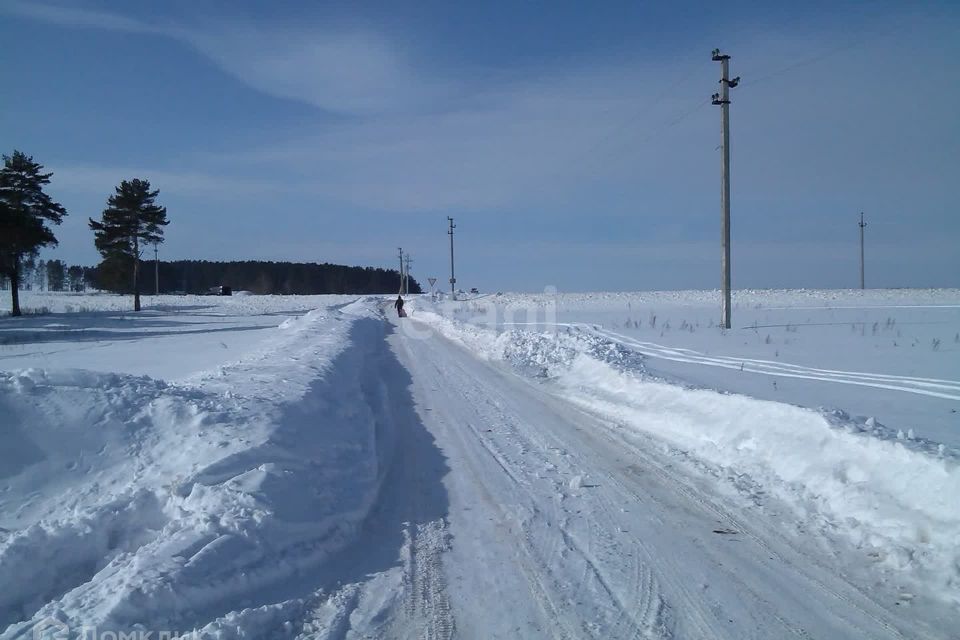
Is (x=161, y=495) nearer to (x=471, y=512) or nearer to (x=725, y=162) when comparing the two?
(x=471, y=512)

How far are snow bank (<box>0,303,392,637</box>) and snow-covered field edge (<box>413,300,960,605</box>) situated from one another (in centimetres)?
430

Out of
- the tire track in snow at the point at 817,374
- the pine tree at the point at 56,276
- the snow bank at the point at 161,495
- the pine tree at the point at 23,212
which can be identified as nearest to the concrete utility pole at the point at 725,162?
the tire track in snow at the point at 817,374

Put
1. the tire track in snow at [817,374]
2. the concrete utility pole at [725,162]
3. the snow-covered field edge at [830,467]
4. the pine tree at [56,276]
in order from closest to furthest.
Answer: the snow-covered field edge at [830,467] < the tire track in snow at [817,374] < the concrete utility pole at [725,162] < the pine tree at [56,276]

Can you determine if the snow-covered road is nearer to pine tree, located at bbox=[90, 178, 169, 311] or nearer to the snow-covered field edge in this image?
the snow-covered field edge

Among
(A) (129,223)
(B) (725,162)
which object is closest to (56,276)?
(A) (129,223)

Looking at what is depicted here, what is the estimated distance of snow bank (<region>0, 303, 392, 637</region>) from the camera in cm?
439

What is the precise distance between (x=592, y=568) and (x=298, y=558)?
2369mm

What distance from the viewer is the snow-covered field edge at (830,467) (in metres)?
5.23

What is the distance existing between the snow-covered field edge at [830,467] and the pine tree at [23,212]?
132 feet

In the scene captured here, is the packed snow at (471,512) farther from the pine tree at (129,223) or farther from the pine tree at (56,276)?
the pine tree at (56,276)

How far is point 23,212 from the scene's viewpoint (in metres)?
39.2

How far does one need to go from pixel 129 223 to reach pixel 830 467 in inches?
2181

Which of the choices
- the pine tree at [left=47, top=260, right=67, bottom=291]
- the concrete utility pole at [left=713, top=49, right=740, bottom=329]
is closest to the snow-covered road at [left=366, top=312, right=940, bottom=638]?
the concrete utility pole at [left=713, top=49, right=740, bottom=329]

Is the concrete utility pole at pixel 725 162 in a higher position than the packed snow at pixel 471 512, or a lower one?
higher
